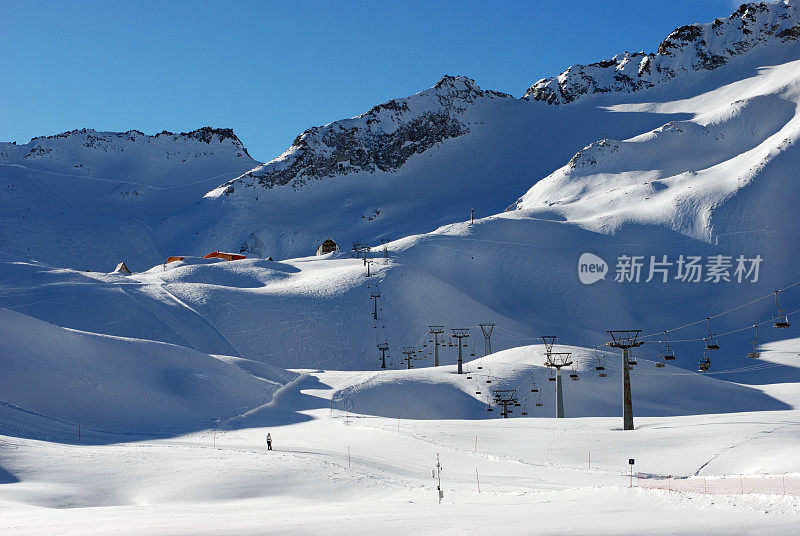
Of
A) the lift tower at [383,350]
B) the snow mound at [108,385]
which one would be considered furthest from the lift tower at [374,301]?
the snow mound at [108,385]

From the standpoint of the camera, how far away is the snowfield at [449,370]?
84.5ft

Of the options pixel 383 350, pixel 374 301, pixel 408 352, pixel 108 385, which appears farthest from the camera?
pixel 374 301

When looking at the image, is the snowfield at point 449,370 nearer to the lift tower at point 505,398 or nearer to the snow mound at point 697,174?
Result: the snow mound at point 697,174

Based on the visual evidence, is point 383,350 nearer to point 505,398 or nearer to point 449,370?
point 449,370

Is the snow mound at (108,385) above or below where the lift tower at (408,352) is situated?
below

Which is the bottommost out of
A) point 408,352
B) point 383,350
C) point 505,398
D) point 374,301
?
point 505,398

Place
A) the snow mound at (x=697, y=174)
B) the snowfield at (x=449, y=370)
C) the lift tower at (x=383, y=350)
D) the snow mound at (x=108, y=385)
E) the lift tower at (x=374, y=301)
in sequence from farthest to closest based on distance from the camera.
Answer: the snow mound at (x=697, y=174) → the lift tower at (x=374, y=301) → the lift tower at (x=383, y=350) → the snow mound at (x=108, y=385) → the snowfield at (x=449, y=370)

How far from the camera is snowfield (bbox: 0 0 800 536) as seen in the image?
25.8 meters

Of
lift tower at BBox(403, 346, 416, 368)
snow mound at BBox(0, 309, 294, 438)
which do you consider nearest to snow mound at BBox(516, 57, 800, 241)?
lift tower at BBox(403, 346, 416, 368)

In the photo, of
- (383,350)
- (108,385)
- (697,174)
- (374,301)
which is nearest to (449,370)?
(383,350)

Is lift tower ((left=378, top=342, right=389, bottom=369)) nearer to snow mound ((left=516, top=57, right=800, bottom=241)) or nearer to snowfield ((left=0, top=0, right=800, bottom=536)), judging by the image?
snowfield ((left=0, top=0, right=800, bottom=536))

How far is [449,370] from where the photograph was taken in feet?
231

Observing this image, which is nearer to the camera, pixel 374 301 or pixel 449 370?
pixel 449 370

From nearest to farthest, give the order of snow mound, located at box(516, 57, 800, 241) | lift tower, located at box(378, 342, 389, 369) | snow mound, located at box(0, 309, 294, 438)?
snow mound, located at box(0, 309, 294, 438), lift tower, located at box(378, 342, 389, 369), snow mound, located at box(516, 57, 800, 241)
